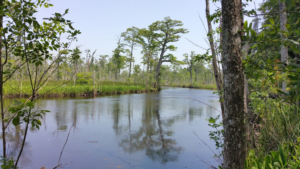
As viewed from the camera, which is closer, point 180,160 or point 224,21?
point 224,21

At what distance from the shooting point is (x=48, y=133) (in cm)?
434

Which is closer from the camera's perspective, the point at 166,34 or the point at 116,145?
the point at 116,145

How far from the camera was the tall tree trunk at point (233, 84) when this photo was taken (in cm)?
124

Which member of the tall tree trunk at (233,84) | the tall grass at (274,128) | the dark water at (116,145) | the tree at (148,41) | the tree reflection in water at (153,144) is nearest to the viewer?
the tall tree trunk at (233,84)

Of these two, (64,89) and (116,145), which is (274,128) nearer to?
(116,145)

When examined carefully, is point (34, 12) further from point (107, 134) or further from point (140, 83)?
point (140, 83)

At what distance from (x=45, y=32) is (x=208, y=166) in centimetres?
263

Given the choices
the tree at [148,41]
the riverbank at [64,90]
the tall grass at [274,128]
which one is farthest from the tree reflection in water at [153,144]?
the tree at [148,41]

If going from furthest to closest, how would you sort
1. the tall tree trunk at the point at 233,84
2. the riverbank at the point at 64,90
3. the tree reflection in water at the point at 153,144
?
the riverbank at the point at 64,90
the tree reflection in water at the point at 153,144
the tall tree trunk at the point at 233,84

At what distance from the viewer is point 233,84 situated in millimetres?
1245

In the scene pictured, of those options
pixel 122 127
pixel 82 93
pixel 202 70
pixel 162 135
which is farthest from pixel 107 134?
pixel 202 70

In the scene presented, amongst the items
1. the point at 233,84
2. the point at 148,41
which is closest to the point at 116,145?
the point at 233,84

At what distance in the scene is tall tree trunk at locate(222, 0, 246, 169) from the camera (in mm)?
1236

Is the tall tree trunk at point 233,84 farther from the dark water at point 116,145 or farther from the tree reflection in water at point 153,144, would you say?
the tree reflection in water at point 153,144
